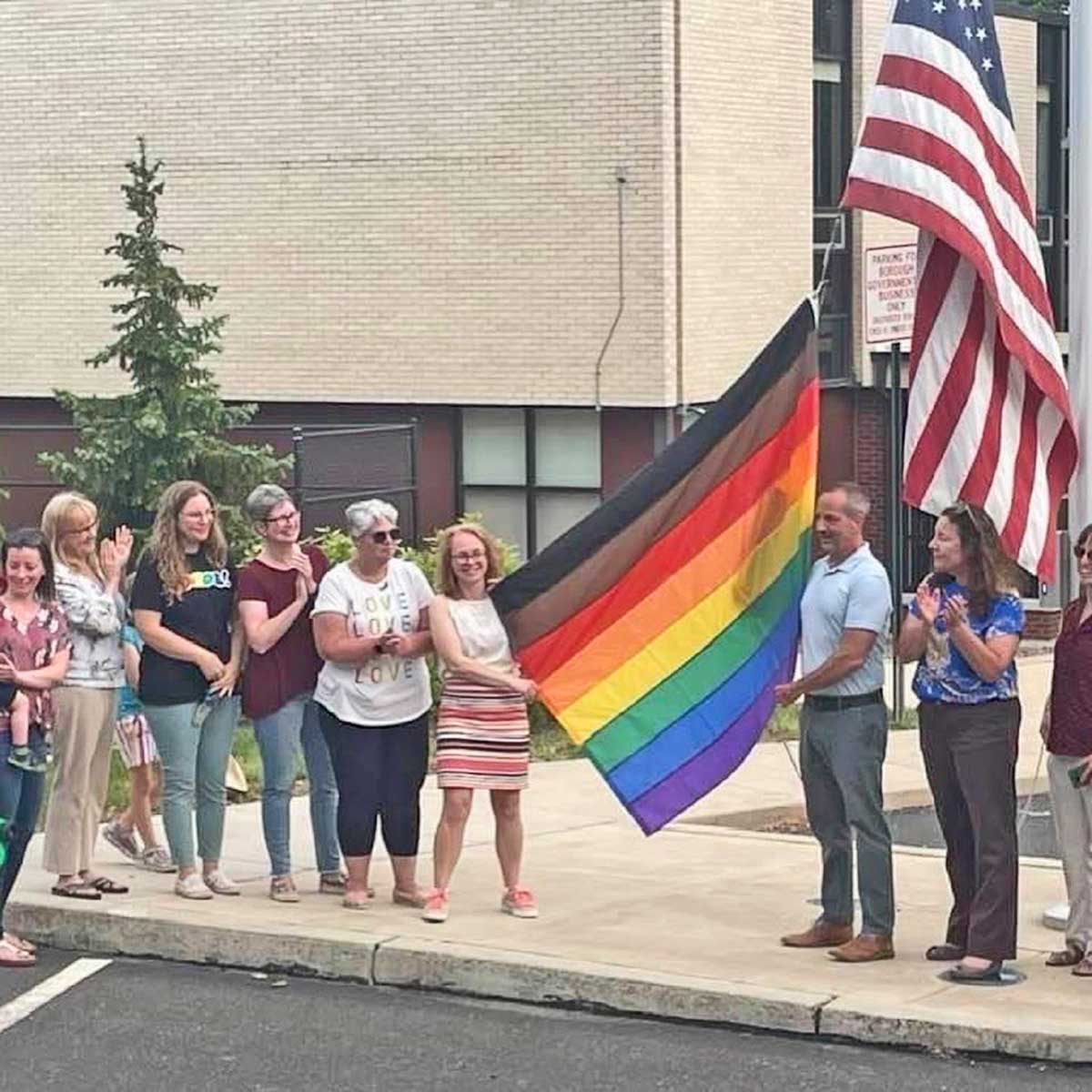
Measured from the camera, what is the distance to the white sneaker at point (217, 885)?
33.9 feet

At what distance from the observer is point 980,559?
842 centimetres

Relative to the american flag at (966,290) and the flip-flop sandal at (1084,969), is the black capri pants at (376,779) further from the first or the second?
the flip-flop sandal at (1084,969)

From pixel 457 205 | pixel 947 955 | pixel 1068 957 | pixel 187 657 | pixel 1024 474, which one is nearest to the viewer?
pixel 1068 957

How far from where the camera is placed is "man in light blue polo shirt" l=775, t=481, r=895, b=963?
872 cm

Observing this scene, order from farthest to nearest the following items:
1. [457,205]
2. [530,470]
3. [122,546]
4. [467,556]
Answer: [530,470]
[457,205]
[122,546]
[467,556]

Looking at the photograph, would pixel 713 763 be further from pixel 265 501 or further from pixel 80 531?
pixel 80 531

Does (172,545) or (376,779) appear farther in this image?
(172,545)

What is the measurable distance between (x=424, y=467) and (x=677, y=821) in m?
12.0

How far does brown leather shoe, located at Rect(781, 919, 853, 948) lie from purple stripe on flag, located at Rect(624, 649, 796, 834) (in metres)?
0.68

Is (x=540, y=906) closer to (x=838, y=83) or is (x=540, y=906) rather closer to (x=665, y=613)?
(x=665, y=613)

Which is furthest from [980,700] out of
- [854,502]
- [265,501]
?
[265,501]

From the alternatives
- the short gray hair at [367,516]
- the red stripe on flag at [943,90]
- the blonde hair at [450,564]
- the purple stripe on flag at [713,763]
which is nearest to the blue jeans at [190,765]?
the short gray hair at [367,516]

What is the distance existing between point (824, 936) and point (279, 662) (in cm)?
259

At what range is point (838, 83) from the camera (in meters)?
25.7
